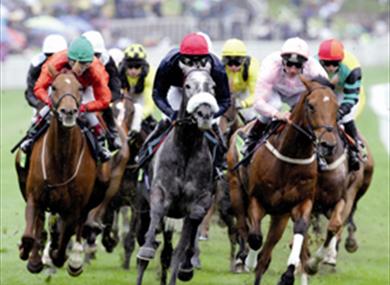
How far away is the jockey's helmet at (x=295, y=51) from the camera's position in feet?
41.4

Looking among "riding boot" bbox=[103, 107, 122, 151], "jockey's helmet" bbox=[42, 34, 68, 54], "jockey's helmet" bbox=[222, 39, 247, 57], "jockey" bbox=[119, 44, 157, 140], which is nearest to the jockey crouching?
"riding boot" bbox=[103, 107, 122, 151]

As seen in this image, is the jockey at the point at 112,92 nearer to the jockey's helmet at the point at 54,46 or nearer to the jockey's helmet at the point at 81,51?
the jockey's helmet at the point at 54,46

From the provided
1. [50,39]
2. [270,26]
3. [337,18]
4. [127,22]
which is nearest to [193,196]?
[50,39]

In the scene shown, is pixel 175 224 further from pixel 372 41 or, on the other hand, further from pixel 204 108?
pixel 372 41

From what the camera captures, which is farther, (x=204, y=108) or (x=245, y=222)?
(x=245, y=222)

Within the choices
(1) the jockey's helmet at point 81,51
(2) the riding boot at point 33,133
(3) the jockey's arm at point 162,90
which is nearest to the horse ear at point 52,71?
(1) the jockey's helmet at point 81,51

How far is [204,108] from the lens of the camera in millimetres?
11164

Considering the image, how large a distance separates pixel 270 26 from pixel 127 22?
713 cm

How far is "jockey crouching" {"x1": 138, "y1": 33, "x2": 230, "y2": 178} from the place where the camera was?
11844 millimetres

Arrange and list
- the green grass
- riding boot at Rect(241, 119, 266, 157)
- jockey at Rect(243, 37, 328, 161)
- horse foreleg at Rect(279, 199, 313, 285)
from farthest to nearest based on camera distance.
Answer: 1. the green grass
2. riding boot at Rect(241, 119, 266, 157)
3. jockey at Rect(243, 37, 328, 161)
4. horse foreleg at Rect(279, 199, 313, 285)

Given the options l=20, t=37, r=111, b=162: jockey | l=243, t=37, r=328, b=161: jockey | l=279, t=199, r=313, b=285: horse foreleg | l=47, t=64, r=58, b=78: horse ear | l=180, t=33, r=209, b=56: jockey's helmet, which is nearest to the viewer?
l=180, t=33, r=209, b=56: jockey's helmet

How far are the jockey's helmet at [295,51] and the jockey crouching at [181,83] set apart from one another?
750mm

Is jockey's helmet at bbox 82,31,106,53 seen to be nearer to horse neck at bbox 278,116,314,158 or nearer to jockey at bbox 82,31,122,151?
jockey at bbox 82,31,122,151

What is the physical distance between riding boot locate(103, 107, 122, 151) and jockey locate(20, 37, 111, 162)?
653 mm
